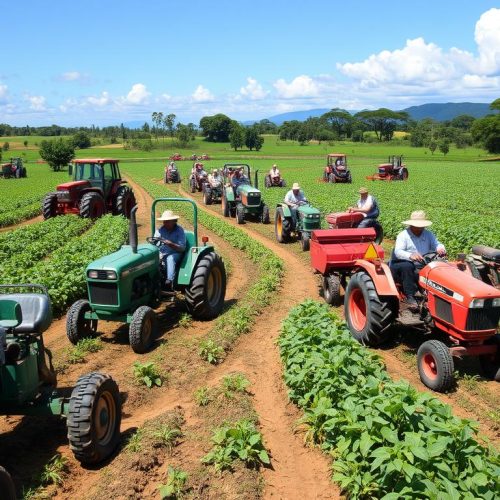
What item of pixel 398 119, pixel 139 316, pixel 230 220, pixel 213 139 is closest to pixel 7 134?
pixel 213 139

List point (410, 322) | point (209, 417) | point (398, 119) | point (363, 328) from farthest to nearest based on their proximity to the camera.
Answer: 1. point (398, 119)
2. point (363, 328)
3. point (410, 322)
4. point (209, 417)

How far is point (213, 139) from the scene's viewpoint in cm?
11550

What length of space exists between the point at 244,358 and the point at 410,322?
2217mm

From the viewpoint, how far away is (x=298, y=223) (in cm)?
1405

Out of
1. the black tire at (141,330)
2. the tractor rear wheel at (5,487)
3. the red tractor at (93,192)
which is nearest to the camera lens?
the tractor rear wheel at (5,487)

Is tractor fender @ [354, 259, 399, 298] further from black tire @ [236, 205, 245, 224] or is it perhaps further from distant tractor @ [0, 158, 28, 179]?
distant tractor @ [0, 158, 28, 179]

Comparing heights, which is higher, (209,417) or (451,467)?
(451,467)

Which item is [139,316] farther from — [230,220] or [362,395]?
[230,220]

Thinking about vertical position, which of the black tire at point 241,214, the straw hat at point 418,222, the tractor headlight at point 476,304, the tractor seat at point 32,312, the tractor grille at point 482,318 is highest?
the straw hat at point 418,222

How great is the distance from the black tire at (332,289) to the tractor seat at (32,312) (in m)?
5.27

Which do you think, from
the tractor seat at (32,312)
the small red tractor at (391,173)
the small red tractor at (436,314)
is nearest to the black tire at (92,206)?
the small red tractor at (436,314)

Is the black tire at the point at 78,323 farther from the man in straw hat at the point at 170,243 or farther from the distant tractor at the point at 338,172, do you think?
the distant tractor at the point at 338,172

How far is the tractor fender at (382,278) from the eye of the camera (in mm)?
6617

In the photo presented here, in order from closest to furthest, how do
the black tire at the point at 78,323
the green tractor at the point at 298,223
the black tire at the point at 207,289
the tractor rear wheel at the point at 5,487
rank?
1. the tractor rear wheel at the point at 5,487
2. the black tire at the point at 78,323
3. the black tire at the point at 207,289
4. the green tractor at the point at 298,223
